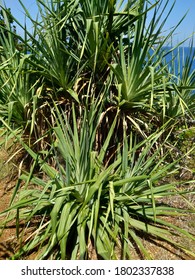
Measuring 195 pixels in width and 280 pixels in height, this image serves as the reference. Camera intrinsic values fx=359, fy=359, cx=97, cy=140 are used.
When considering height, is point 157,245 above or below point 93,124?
below

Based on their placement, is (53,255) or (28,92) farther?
(28,92)

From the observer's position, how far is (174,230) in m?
2.69

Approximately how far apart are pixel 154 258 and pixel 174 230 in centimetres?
36

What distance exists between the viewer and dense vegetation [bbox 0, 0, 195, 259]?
92.7 inches

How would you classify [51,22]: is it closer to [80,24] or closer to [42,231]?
[80,24]

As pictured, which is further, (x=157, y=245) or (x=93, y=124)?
(x=93, y=124)

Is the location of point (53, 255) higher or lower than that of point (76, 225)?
lower

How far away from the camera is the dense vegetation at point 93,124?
236cm

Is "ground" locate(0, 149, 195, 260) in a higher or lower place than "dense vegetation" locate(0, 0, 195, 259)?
lower

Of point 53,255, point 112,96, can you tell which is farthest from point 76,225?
point 112,96

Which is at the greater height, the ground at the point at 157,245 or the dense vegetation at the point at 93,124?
the dense vegetation at the point at 93,124

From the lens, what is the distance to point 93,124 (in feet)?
9.66
